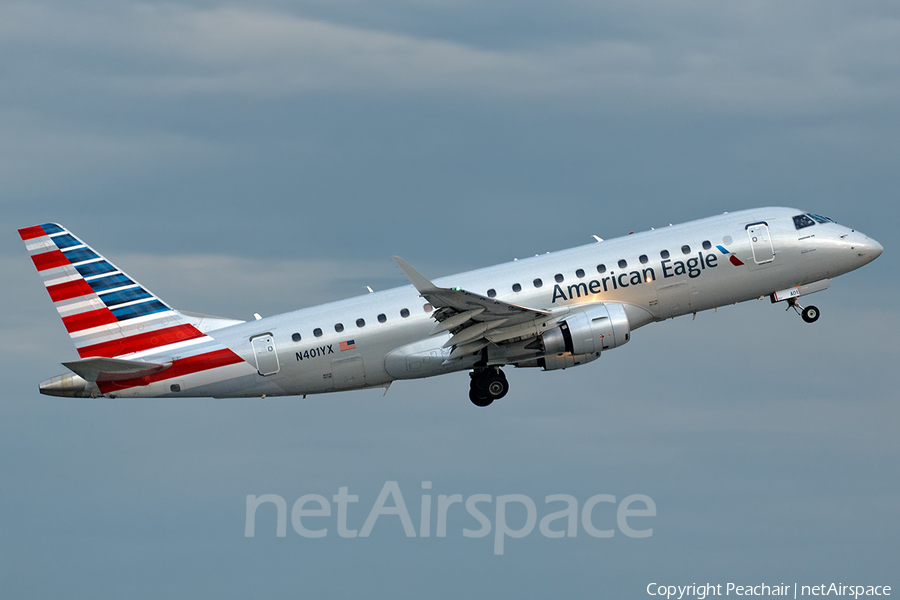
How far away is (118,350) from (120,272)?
3.40 m

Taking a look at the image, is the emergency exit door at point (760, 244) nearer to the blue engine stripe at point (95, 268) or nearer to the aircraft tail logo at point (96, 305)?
the aircraft tail logo at point (96, 305)

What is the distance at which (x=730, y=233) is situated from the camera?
4347cm

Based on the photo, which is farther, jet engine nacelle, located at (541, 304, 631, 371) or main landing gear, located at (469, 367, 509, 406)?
main landing gear, located at (469, 367, 509, 406)

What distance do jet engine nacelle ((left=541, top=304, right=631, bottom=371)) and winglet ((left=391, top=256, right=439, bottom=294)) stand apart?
592 centimetres

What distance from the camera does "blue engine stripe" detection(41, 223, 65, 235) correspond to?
45.0 meters

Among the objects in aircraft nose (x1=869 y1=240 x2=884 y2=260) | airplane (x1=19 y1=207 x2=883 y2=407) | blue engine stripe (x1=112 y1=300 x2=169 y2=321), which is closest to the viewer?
airplane (x1=19 y1=207 x2=883 y2=407)

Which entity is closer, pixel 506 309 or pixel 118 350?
pixel 506 309

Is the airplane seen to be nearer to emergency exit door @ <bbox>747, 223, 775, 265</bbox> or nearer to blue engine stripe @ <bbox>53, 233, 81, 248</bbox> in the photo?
emergency exit door @ <bbox>747, 223, 775, 265</bbox>

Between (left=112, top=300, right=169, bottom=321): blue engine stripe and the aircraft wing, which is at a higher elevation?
(left=112, top=300, right=169, bottom=321): blue engine stripe

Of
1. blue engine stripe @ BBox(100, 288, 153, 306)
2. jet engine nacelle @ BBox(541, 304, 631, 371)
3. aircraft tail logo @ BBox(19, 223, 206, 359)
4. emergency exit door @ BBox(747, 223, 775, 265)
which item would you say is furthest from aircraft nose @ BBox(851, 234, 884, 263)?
blue engine stripe @ BBox(100, 288, 153, 306)

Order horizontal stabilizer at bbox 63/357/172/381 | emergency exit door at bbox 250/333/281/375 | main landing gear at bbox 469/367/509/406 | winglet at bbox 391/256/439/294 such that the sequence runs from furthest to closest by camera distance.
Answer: main landing gear at bbox 469/367/509/406
emergency exit door at bbox 250/333/281/375
horizontal stabilizer at bbox 63/357/172/381
winglet at bbox 391/256/439/294

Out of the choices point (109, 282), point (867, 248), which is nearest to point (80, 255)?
point (109, 282)

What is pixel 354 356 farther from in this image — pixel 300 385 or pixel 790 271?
pixel 790 271

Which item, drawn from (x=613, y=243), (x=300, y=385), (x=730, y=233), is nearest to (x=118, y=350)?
(x=300, y=385)
